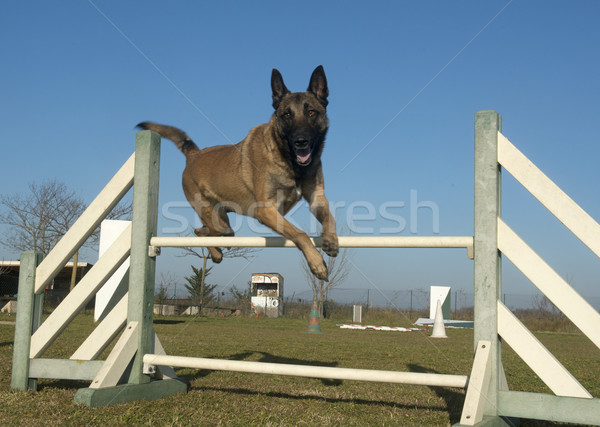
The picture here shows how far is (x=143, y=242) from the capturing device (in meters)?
3.85

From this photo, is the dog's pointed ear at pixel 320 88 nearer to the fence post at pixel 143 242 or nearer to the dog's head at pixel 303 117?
the dog's head at pixel 303 117

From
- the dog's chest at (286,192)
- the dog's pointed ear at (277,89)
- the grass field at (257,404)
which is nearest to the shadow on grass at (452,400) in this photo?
the grass field at (257,404)

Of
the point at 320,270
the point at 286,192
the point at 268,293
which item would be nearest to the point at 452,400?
the point at 320,270

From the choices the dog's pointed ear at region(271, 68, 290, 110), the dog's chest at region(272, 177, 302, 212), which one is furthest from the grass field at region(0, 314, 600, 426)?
the dog's pointed ear at region(271, 68, 290, 110)

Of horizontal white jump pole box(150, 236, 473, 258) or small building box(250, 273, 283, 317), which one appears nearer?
horizontal white jump pole box(150, 236, 473, 258)

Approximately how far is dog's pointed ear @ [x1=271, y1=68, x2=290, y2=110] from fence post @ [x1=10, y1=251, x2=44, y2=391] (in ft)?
8.35

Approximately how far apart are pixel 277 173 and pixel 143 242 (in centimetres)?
140

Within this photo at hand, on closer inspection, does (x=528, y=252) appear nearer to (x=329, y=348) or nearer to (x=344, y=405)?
(x=344, y=405)

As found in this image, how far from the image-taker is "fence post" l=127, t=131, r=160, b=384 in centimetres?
376

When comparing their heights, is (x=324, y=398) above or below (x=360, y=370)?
below

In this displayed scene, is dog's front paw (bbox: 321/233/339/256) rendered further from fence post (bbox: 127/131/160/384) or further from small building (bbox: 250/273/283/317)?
small building (bbox: 250/273/283/317)

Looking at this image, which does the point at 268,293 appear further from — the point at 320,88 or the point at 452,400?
the point at 452,400

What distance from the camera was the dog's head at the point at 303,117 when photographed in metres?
4.59

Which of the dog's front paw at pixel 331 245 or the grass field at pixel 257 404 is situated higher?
the dog's front paw at pixel 331 245
